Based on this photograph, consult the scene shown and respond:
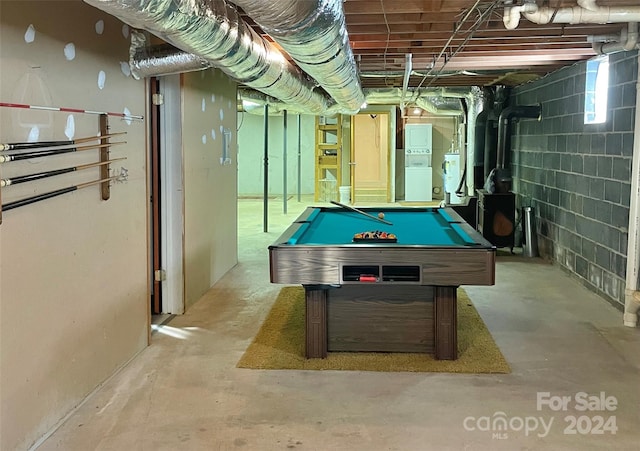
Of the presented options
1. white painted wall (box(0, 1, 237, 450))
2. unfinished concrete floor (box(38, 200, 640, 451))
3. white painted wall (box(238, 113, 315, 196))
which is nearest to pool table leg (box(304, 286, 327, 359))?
unfinished concrete floor (box(38, 200, 640, 451))

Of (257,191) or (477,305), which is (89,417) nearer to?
(477,305)

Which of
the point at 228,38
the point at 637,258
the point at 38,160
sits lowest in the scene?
the point at 637,258

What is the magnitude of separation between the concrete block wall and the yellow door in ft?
15.4

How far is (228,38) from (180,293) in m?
2.31

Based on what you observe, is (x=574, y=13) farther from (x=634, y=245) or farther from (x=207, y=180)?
(x=207, y=180)

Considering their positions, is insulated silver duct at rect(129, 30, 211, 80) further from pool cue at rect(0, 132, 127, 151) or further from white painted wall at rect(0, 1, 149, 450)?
pool cue at rect(0, 132, 127, 151)

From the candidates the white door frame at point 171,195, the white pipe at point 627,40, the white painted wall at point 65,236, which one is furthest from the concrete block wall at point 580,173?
the white painted wall at point 65,236

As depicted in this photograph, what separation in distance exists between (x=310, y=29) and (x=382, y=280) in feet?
4.76

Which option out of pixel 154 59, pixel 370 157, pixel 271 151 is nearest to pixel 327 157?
pixel 370 157

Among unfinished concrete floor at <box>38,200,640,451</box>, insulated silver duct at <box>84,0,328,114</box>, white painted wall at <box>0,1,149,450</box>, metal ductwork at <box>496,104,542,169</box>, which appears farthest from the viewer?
metal ductwork at <box>496,104,542,169</box>

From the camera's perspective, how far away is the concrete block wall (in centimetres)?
495

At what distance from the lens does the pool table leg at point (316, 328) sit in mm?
3732

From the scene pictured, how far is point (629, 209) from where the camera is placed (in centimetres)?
473

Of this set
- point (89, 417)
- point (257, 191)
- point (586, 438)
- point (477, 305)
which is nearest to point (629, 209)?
point (477, 305)
